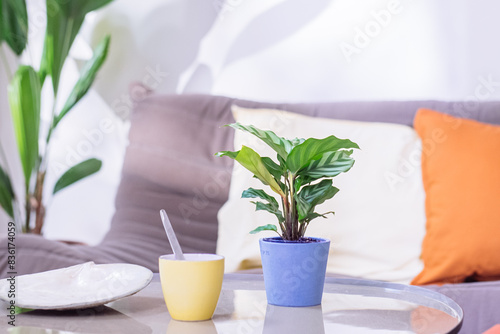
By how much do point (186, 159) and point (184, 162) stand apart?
11 mm

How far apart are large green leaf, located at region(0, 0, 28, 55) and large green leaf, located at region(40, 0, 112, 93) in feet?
0.33

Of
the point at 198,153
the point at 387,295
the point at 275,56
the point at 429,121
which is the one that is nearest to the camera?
the point at 387,295

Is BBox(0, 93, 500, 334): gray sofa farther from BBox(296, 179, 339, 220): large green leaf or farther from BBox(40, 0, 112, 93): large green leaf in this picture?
BBox(296, 179, 339, 220): large green leaf

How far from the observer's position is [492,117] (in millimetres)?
1683

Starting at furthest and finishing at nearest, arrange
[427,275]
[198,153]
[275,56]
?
[275,56]
[198,153]
[427,275]

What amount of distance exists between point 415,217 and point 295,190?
29.2 inches

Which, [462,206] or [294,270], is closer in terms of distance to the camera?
[294,270]

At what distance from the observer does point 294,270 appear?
84 cm

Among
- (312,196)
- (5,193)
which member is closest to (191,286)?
(312,196)

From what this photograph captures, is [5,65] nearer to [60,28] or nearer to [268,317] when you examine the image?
[60,28]

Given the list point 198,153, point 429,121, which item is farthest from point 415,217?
point 198,153

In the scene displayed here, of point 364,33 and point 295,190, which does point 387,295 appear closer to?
point 295,190

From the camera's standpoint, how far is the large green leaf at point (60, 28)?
219 centimetres

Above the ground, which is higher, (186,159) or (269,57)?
(269,57)
